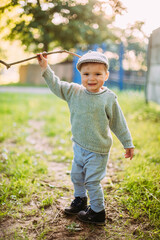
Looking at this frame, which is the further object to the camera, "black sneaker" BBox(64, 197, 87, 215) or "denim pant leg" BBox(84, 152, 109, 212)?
"black sneaker" BBox(64, 197, 87, 215)

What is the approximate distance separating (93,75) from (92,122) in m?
0.39

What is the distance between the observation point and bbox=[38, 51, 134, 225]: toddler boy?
194 centimetres

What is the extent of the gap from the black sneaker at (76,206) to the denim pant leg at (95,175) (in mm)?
183

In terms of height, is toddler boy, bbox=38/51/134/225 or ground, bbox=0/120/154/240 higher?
toddler boy, bbox=38/51/134/225

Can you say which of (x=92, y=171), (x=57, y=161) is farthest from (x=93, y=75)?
(x=57, y=161)

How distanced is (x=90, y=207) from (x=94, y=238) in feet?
1.00

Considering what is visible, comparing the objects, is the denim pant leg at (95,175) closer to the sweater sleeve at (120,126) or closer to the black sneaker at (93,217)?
the black sneaker at (93,217)

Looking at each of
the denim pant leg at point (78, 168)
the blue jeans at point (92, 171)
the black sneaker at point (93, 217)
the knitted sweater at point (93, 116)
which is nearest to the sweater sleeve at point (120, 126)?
the knitted sweater at point (93, 116)

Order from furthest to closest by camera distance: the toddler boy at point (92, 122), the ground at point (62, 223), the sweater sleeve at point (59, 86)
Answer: the sweater sleeve at point (59, 86), the toddler boy at point (92, 122), the ground at point (62, 223)

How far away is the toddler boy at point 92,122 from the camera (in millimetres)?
1941

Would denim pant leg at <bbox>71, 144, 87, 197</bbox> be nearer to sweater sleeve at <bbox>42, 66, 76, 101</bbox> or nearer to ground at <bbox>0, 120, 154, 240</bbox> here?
ground at <bbox>0, 120, 154, 240</bbox>

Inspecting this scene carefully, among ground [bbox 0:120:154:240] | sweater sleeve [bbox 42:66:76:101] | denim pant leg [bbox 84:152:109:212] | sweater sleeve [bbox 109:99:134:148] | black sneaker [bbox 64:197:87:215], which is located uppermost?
sweater sleeve [bbox 42:66:76:101]

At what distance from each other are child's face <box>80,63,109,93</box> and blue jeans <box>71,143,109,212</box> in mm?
560

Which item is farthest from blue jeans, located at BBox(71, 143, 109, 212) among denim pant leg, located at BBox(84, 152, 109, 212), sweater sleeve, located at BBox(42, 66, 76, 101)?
sweater sleeve, located at BBox(42, 66, 76, 101)
